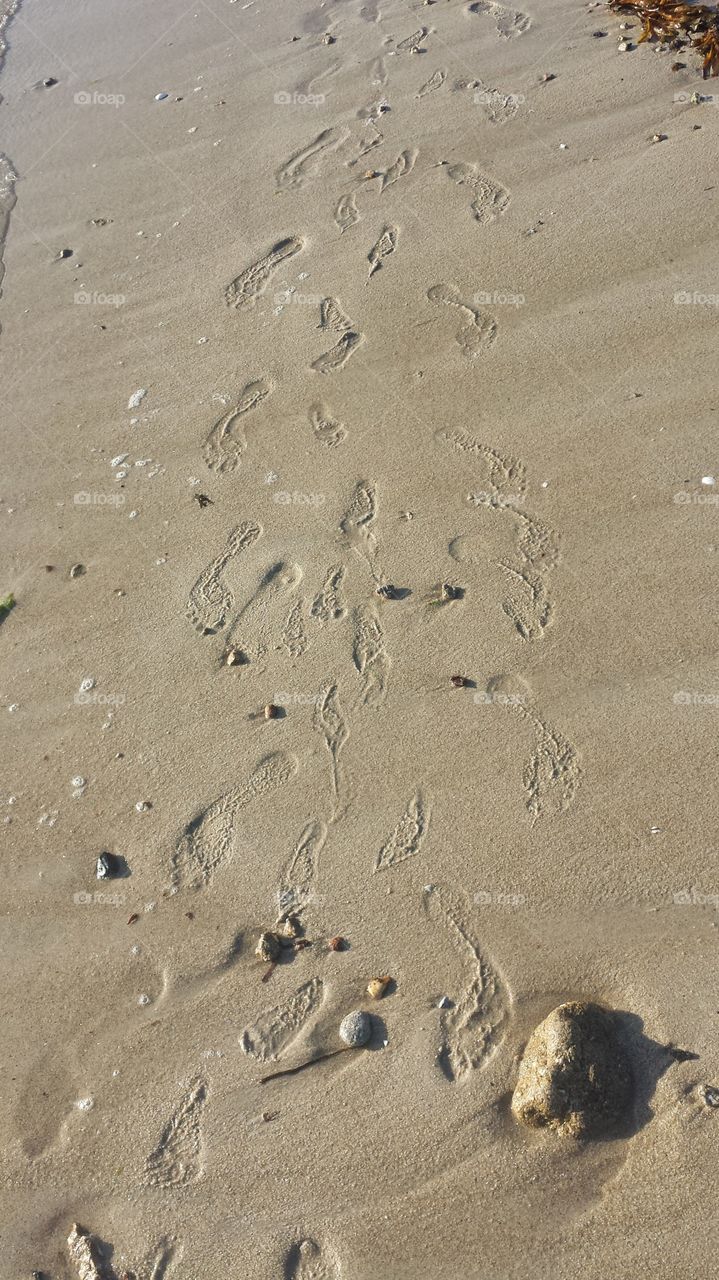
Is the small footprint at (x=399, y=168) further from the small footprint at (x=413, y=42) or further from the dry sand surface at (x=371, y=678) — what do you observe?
the small footprint at (x=413, y=42)

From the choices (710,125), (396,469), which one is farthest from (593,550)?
(710,125)

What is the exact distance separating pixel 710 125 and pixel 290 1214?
272 inches

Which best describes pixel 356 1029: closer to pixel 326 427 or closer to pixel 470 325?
pixel 326 427

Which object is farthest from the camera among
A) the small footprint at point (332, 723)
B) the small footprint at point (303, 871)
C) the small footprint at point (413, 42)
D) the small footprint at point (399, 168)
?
the small footprint at point (413, 42)

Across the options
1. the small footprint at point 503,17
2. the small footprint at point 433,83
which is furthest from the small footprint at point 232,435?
the small footprint at point 503,17

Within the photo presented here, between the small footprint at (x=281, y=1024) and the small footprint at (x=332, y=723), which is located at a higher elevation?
the small footprint at (x=332, y=723)

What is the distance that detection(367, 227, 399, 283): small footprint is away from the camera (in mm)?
5715

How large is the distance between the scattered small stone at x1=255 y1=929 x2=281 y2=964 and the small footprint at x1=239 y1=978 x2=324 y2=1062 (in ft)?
0.54

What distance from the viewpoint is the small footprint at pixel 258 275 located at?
580 centimetres

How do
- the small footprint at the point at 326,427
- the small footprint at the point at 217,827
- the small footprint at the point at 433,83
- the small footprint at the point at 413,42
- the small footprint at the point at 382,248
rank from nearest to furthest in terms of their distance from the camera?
the small footprint at the point at 217,827 < the small footprint at the point at 326,427 < the small footprint at the point at 382,248 < the small footprint at the point at 433,83 < the small footprint at the point at 413,42

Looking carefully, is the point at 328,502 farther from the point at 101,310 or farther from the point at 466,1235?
the point at 466,1235

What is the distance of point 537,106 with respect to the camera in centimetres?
640

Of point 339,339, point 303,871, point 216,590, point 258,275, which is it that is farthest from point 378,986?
point 258,275

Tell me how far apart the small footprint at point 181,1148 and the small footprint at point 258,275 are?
476 centimetres
